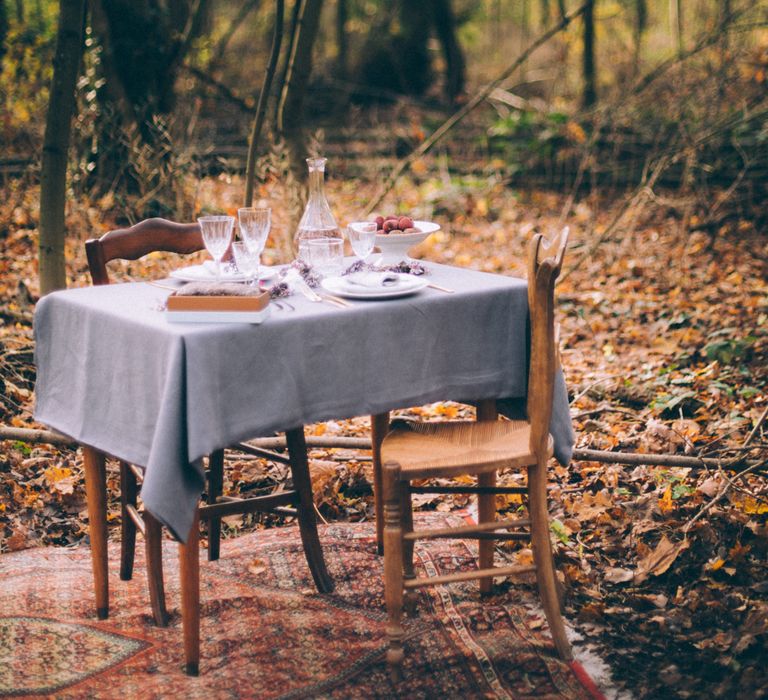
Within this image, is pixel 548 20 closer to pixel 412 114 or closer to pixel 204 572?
pixel 412 114

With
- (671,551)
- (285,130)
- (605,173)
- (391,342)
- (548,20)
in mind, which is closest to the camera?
(391,342)

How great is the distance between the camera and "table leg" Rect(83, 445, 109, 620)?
3.26m

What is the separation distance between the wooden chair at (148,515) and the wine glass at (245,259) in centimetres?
57

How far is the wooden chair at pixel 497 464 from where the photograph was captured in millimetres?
2873

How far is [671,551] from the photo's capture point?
356 cm

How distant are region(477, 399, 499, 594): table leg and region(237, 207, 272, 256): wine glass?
98cm

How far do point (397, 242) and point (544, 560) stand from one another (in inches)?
49.1

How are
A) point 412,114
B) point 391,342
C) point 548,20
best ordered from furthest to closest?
point 548,20 < point 412,114 < point 391,342

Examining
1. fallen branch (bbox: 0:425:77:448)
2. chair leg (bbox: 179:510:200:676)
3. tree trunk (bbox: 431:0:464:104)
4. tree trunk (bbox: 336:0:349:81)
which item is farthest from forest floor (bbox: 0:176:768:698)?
tree trunk (bbox: 336:0:349:81)

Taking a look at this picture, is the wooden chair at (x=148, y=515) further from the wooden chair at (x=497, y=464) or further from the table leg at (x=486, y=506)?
the table leg at (x=486, y=506)

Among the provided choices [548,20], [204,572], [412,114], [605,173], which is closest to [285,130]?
[204,572]

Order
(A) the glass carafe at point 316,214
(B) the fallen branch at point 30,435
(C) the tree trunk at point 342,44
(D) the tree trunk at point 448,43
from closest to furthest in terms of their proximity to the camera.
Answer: (A) the glass carafe at point 316,214 → (B) the fallen branch at point 30,435 → (D) the tree trunk at point 448,43 → (C) the tree trunk at point 342,44

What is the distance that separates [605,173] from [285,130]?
5.05m

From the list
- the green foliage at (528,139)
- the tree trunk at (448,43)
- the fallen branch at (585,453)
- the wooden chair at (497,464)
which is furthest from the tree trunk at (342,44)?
the wooden chair at (497,464)
